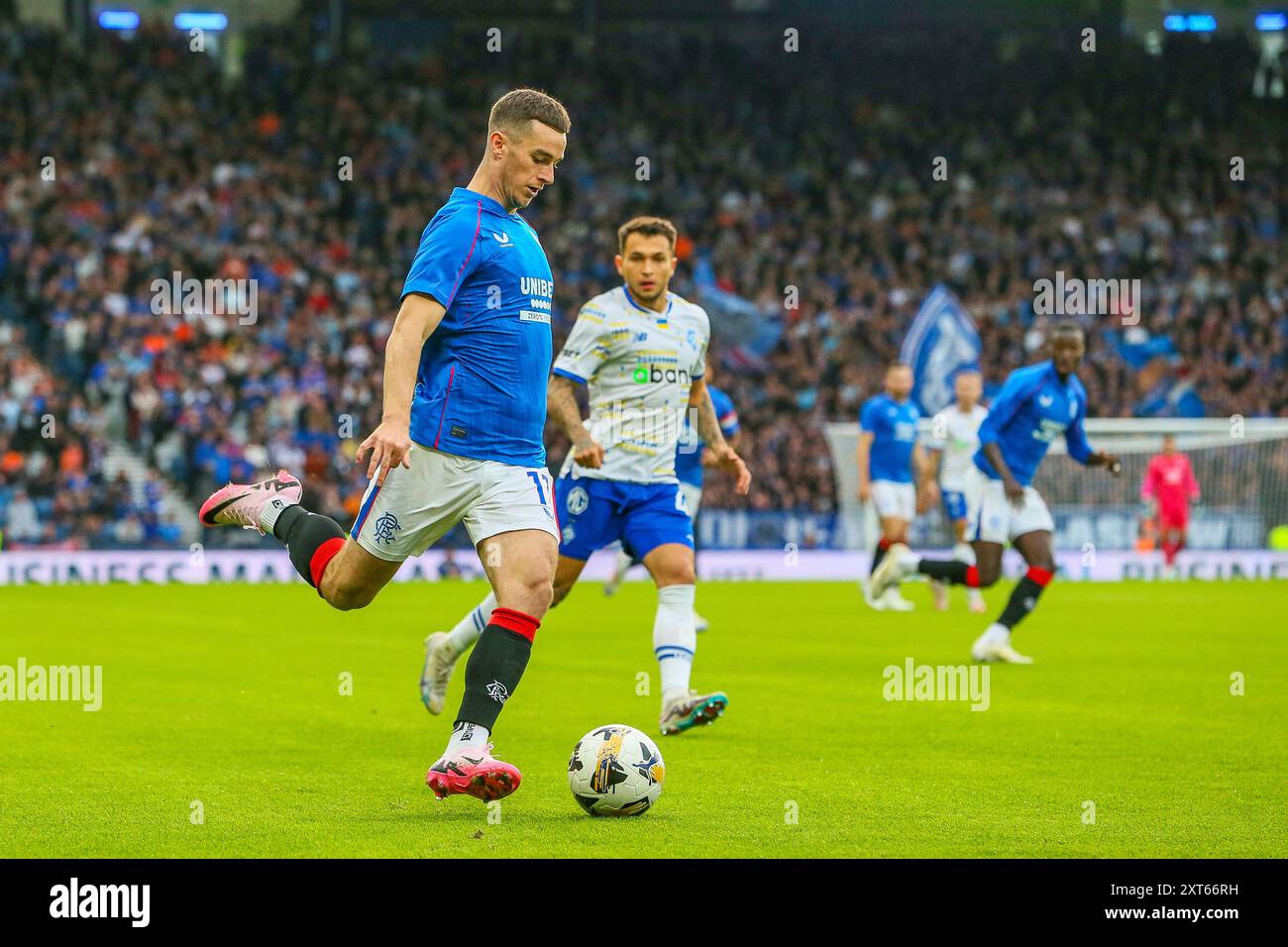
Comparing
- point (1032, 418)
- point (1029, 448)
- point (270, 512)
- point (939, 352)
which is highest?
point (939, 352)

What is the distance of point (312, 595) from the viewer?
21016mm

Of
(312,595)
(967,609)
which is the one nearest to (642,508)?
(967,609)

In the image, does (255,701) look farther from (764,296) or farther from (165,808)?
(764,296)

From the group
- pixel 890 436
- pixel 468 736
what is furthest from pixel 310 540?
pixel 890 436

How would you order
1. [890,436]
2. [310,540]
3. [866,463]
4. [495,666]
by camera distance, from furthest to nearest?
1. [866,463]
2. [890,436]
3. [310,540]
4. [495,666]

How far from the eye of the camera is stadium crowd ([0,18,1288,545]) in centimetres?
2653

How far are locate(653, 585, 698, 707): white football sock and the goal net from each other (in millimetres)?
19310

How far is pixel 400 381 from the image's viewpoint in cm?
618

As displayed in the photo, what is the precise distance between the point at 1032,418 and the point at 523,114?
7311mm

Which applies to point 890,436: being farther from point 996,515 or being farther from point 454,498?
point 454,498

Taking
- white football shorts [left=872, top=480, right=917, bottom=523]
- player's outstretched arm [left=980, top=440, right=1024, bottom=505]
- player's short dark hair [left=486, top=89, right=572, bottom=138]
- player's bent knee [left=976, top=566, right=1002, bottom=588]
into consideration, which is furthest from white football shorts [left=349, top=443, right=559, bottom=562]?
white football shorts [left=872, top=480, right=917, bottom=523]

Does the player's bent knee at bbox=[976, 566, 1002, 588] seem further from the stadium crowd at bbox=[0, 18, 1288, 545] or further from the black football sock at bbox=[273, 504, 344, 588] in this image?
the stadium crowd at bbox=[0, 18, 1288, 545]

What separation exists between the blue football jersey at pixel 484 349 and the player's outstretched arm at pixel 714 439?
253 centimetres

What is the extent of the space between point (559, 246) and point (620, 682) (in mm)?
20781
